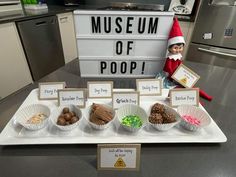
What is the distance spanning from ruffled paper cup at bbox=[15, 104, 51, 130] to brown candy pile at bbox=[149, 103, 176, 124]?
0.37 metres

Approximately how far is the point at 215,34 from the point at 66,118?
2135 millimetres

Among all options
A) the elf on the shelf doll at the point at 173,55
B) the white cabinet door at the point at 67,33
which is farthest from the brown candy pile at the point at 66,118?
the white cabinet door at the point at 67,33

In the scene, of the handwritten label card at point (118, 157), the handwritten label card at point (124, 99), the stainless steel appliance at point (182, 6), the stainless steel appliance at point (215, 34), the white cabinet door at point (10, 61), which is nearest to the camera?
the handwritten label card at point (118, 157)

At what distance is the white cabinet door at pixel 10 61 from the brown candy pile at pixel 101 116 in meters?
1.46

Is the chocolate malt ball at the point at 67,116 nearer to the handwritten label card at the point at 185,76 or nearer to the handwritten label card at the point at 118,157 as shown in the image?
the handwritten label card at the point at 118,157

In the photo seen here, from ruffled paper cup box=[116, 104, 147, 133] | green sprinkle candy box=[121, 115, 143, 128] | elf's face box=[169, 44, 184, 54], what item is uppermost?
elf's face box=[169, 44, 184, 54]

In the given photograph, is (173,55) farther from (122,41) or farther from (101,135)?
(101,135)

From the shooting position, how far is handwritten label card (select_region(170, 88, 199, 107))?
68 centimetres

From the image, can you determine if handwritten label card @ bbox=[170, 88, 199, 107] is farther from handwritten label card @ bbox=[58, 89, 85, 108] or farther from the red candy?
handwritten label card @ bbox=[58, 89, 85, 108]

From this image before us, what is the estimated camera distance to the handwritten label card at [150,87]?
0.77m

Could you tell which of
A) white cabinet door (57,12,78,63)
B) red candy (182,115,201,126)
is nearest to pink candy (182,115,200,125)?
red candy (182,115,201,126)

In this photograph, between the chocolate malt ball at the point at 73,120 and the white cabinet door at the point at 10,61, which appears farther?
the white cabinet door at the point at 10,61

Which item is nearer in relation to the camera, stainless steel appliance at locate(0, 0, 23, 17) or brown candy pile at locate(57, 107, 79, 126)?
brown candy pile at locate(57, 107, 79, 126)

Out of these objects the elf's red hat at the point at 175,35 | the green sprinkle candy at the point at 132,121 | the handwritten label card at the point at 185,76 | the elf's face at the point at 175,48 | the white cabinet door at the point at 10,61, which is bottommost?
the white cabinet door at the point at 10,61
